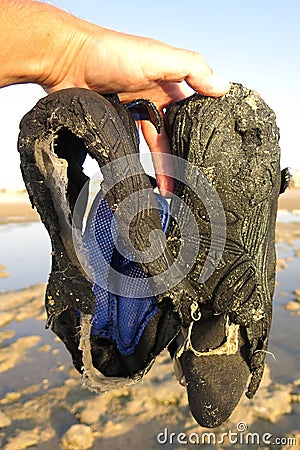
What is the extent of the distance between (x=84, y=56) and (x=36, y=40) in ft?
0.64

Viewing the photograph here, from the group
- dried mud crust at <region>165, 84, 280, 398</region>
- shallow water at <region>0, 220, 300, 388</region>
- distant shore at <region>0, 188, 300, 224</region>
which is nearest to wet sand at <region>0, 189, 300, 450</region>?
shallow water at <region>0, 220, 300, 388</region>

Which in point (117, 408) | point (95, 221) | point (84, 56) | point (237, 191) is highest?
point (84, 56)

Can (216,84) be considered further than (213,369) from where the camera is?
No

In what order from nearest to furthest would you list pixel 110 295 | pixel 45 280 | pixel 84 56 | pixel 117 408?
pixel 84 56
pixel 110 295
pixel 117 408
pixel 45 280

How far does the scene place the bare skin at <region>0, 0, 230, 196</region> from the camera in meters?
1.67

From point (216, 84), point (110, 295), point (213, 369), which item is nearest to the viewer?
point (216, 84)

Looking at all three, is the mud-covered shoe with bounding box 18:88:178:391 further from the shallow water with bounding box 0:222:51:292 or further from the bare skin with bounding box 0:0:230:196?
the shallow water with bounding box 0:222:51:292

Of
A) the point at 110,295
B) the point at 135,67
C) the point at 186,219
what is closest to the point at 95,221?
the point at 110,295

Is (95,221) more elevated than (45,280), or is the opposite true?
(95,221)

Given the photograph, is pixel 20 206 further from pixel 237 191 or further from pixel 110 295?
pixel 237 191

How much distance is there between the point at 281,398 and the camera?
11.7 feet

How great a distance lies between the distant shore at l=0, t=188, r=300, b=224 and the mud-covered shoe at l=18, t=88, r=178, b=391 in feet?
47.3

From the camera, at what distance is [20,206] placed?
2550cm

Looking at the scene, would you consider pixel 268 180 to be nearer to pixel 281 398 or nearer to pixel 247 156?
pixel 247 156
